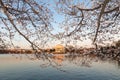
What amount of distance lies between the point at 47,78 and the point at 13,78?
20.3 feet

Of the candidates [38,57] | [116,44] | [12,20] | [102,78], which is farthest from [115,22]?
[102,78]

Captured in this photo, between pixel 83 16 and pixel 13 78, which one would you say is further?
pixel 13 78

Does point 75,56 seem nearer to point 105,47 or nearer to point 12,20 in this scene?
point 105,47

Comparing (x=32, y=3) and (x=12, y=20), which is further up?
(x=32, y=3)

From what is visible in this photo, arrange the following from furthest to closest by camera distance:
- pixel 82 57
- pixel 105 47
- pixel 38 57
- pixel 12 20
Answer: pixel 105 47, pixel 82 57, pixel 38 57, pixel 12 20

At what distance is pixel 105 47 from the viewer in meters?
12.8

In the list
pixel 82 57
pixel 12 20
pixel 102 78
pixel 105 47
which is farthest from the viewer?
pixel 102 78

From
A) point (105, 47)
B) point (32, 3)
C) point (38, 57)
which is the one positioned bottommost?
point (38, 57)

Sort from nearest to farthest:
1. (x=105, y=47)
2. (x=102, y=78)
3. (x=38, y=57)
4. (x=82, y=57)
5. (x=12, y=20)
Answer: (x=12, y=20)
(x=38, y=57)
(x=82, y=57)
(x=105, y=47)
(x=102, y=78)

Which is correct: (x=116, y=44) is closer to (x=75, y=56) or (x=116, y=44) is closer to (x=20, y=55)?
(x=75, y=56)

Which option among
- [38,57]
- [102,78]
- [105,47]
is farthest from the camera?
[102,78]

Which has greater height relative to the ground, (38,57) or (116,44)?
(116,44)

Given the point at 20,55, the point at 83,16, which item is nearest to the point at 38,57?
the point at 20,55

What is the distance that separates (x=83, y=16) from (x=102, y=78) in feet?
112
